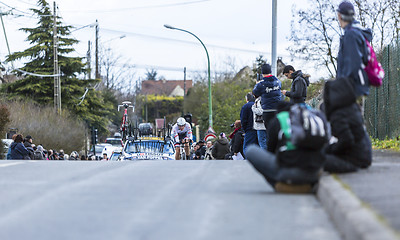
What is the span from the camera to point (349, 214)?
4973mm

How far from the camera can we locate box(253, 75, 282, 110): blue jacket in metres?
13.6

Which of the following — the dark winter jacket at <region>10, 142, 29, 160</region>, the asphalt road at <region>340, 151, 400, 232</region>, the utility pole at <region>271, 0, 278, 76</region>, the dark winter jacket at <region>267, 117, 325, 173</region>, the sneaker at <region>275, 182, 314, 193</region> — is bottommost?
the dark winter jacket at <region>10, 142, 29, 160</region>

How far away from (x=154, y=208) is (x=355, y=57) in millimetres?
3417

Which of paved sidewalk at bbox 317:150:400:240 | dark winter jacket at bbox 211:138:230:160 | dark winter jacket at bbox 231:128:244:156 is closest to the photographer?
paved sidewalk at bbox 317:150:400:240

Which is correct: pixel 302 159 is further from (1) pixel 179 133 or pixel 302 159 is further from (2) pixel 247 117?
(1) pixel 179 133

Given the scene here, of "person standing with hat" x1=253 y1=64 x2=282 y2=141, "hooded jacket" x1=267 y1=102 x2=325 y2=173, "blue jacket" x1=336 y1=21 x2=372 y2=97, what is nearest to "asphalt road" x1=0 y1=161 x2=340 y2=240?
"hooded jacket" x1=267 y1=102 x2=325 y2=173

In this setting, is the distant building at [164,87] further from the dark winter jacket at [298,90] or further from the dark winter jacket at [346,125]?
the dark winter jacket at [346,125]

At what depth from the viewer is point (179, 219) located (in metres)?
5.75

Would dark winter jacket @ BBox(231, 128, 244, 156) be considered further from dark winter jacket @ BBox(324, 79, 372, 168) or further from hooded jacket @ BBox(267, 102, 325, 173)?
hooded jacket @ BBox(267, 102, 325, 173)

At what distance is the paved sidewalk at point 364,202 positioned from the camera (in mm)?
4453

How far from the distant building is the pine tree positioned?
101 metres

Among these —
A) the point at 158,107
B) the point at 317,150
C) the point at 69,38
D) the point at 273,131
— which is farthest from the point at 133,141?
the point at 158,107

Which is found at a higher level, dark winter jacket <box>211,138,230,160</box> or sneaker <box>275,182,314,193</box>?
sneaker <box>275,182,314,193</box>

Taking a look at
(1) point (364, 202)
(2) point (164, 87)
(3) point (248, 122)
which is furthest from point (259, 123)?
(2) point (164, 87)
